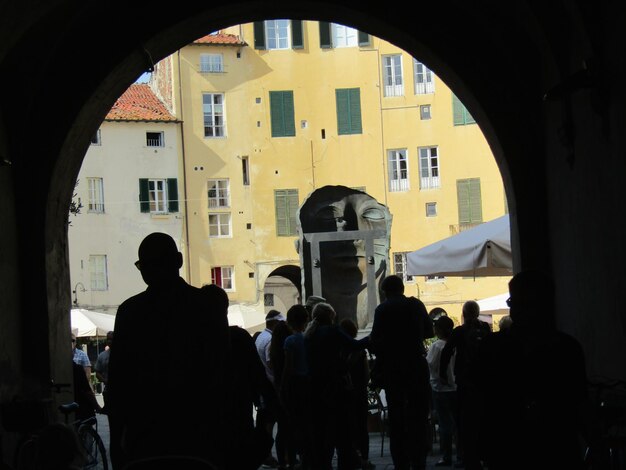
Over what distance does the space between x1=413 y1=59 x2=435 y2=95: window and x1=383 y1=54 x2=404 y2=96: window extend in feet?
2.04

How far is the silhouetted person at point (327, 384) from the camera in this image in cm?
1038

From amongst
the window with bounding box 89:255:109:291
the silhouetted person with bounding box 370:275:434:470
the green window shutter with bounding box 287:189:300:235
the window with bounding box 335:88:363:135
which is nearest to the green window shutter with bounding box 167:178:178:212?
the window with bounding box 89:255:109:291

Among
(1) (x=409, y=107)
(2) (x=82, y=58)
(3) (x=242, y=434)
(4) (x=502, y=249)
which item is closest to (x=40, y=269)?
(2) (x=82, y=58)

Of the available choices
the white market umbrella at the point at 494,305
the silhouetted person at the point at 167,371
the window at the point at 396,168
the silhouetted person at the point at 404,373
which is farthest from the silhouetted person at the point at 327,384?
the window at the point at 396,168

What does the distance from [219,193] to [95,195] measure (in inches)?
189

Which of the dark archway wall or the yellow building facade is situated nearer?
the dark archway wall

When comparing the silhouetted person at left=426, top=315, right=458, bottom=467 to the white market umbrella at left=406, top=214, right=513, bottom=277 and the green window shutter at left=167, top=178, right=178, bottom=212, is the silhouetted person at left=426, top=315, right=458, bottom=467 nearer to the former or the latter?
the white market umbrella at left=406, top=214, right=513, bottom=277

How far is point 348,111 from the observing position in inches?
1886

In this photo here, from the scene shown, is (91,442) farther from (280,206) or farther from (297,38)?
(297,38)

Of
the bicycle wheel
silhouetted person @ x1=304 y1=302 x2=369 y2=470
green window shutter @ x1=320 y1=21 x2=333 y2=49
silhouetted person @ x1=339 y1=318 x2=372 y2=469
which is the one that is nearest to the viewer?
silhouetted person @ x1=304 y1=302 x2=369 y2=470

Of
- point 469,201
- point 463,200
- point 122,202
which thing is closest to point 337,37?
point 463,200

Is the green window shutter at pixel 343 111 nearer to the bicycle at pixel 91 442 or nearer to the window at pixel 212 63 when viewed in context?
the window at pixel 212 63

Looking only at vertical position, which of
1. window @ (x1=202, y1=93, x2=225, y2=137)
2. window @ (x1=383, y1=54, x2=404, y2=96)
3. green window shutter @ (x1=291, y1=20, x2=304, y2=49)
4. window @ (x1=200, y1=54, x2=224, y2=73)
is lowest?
window @ (x1=202, y1=93, x2=225, y2=137)

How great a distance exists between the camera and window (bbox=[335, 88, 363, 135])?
4769 centimetres
